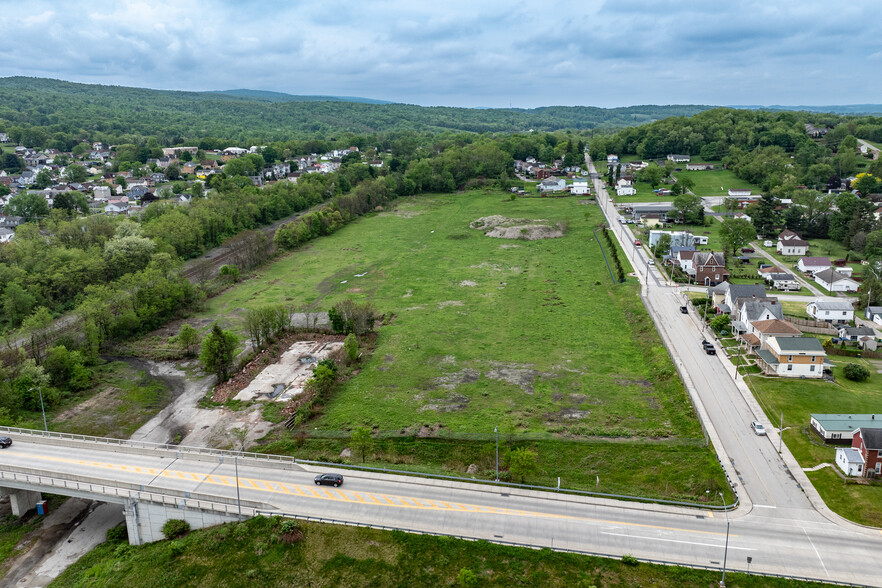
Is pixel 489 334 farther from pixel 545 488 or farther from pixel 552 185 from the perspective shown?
pixel 552 185

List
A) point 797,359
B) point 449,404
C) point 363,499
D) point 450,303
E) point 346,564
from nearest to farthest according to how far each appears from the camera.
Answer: point 346,564 < point 363,499 < point 449,404 < point 797,359 < point 450,303

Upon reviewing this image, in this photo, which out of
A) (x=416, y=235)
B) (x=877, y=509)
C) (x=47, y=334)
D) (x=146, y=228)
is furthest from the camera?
(x=416, y=235)

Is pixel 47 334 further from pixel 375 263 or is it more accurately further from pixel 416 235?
pixel 416 235

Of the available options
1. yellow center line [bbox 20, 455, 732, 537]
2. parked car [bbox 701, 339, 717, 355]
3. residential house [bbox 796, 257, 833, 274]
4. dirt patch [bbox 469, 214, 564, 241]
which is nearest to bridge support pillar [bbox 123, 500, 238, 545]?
yellow center line [bbox 20, 455, 732, 537]

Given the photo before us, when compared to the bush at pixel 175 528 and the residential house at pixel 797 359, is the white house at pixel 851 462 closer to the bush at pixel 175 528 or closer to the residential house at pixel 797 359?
the residential house at pixel 797 359

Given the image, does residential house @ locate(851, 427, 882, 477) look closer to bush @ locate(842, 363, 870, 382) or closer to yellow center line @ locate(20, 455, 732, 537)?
yellow center line @ locate(20, 455, 732, 537)

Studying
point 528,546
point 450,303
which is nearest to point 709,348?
point 450,303

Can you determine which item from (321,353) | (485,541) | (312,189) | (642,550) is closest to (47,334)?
(321,353)
